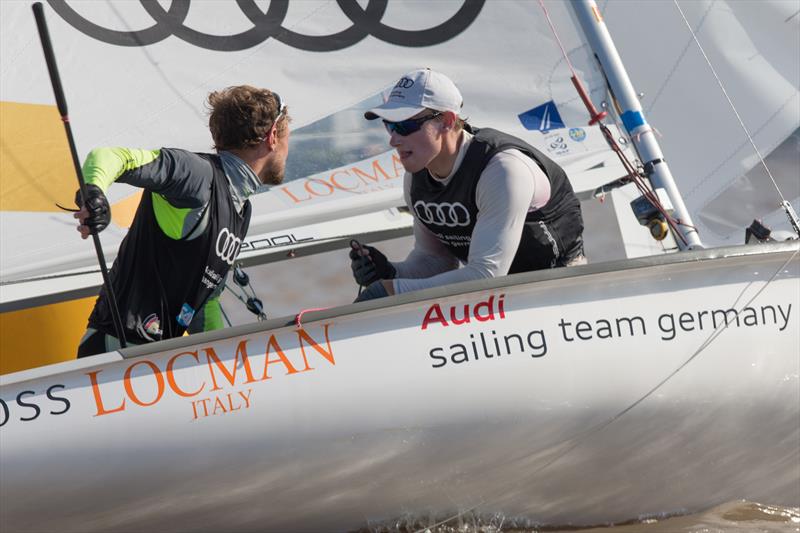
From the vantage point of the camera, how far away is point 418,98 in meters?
2.50

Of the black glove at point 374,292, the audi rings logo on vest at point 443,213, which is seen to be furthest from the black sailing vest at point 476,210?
the black glove at point 374,292

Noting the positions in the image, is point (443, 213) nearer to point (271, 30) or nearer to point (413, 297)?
point (413, 297)

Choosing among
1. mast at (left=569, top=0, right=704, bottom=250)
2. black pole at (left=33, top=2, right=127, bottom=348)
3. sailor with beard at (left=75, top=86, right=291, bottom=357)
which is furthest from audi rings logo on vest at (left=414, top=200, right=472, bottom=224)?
black pole at (left=33, top=2, right=127, bottom=348)

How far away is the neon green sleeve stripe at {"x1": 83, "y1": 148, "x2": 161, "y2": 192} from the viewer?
2.12 metres

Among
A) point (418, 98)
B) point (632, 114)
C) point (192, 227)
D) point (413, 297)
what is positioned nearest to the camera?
point (413, 297)

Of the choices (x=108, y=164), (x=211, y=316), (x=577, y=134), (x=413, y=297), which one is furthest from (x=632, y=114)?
(x=108, y=164)

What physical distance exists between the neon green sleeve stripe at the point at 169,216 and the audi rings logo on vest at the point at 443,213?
606 millimetres

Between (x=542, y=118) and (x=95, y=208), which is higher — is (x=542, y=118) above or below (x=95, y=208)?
above

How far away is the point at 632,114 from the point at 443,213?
87 cm

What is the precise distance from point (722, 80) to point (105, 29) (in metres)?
1.94

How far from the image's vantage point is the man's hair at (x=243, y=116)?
2.46 metres

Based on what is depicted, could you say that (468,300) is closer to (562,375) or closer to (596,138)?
(562,375)

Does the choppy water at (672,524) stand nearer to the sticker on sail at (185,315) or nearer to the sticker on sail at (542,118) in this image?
the sticker on sail at (185,315)

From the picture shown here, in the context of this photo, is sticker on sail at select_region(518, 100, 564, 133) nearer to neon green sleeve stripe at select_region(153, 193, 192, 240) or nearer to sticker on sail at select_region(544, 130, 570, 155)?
sticker on sail at select_region(544, 130, 570, 155)
